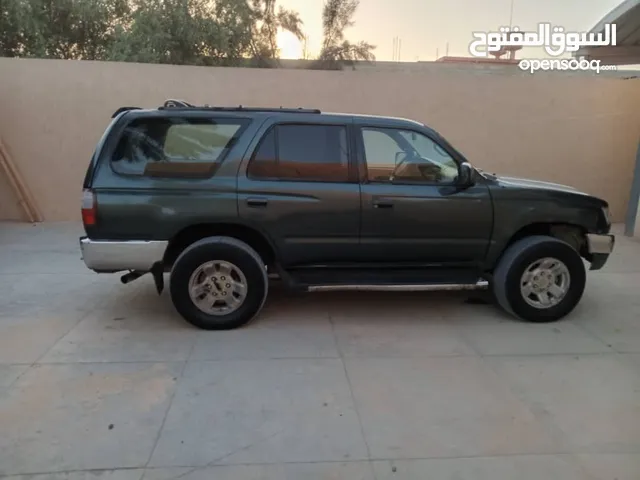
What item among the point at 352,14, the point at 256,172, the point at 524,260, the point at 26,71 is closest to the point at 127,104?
the point at 26,71

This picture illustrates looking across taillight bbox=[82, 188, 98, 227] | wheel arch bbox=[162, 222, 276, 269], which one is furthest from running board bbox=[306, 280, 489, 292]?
taillight bbox=[82, 188, 98, 227]

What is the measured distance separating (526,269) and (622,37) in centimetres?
823

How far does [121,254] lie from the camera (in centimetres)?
483

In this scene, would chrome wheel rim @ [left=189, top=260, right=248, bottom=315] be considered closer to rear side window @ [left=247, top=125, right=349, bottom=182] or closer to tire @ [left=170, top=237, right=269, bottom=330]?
tire @ [left=170, top=237, right=269, bottom=330]

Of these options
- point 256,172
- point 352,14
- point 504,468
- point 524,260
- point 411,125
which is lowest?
point 504,468

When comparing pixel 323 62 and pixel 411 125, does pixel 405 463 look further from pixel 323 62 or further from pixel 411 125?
pixel 323 62

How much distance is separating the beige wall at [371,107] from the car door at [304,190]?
5168 millimetres

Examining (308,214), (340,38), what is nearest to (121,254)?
(308,214)

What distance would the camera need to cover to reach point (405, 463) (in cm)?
310

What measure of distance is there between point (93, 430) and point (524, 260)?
3873mm

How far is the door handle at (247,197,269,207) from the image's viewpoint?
4.92 m

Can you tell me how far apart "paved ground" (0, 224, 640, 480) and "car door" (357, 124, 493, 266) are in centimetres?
72

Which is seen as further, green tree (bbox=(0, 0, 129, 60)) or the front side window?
green tree (bbox=(0, 0, 129, 60))

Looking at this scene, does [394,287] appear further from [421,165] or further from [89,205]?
[89,205]
